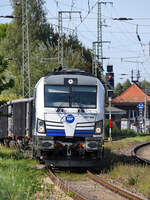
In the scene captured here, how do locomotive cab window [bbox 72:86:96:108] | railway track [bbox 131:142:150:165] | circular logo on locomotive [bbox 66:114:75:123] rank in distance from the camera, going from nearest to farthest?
circular logo on locomotive [bbox 66:114:75:123]
locomotive cab window [bbox 72:86:96:108]
railway track [bbox 131:142:150:165]

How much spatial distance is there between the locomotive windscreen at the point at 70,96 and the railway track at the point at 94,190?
2429 millimetres

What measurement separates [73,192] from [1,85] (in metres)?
8.36

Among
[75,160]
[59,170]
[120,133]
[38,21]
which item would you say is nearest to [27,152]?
[59,170]

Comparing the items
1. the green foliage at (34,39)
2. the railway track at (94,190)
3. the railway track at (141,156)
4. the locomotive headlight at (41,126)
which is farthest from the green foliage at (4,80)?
the green foliage at (34,39)

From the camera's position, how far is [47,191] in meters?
9.38

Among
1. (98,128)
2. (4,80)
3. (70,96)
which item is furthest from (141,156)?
(70,96)

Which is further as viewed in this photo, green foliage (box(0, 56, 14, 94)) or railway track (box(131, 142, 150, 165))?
railway track (box(131, 142, 150, 165))

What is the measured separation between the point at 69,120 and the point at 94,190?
304 centimetres

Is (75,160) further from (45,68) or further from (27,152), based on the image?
(45,68)

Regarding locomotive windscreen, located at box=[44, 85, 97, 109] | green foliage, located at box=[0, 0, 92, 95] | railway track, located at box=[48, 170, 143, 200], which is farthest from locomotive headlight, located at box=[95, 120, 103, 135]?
green foliage, located at box=[0, 0, 92, 95]

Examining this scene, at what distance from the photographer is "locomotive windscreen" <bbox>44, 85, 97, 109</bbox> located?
42.3 feet

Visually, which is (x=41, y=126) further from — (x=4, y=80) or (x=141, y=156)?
(x=141, y=156)

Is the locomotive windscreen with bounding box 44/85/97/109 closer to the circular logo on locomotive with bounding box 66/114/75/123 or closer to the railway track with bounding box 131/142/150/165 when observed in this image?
the circular logo on locomotive with bounding box 66/114/75/123

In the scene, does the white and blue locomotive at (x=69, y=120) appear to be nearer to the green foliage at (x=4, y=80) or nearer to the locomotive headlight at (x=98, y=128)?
the locomotive headlight at (x=98, y=128)
